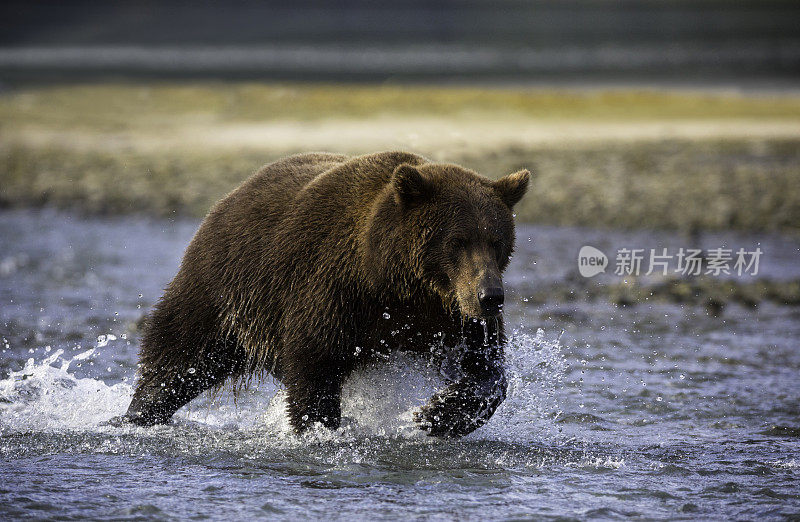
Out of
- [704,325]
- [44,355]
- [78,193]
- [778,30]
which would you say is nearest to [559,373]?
[704,325]

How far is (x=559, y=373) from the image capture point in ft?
24.8

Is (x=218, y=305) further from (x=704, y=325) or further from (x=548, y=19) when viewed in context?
(x=548, y=19)

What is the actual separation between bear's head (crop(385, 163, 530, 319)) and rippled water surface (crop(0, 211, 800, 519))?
664mm

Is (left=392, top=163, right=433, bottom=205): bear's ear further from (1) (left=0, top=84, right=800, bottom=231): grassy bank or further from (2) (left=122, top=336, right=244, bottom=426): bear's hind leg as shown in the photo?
(1) (left=0, top=84, right=800, bottom=231): grassy bank

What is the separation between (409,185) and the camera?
5.03m

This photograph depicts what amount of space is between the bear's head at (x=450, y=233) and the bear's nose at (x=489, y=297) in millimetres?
20

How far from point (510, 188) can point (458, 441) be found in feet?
4.82

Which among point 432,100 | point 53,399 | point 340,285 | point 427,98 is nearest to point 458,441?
point 340,285

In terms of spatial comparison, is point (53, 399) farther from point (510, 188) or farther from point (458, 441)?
point (510, 188)

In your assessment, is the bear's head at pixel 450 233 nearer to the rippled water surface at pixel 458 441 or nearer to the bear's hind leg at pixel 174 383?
the rippled water surface at pixel 458 441

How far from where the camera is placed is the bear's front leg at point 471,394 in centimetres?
537

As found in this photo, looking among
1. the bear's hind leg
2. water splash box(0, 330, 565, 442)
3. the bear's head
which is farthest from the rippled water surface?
the bear's head

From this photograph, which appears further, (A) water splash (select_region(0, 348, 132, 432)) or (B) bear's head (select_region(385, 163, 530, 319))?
(A) water splash (select_region(0, 348, 132, 432))

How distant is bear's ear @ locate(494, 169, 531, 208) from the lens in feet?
17.5
